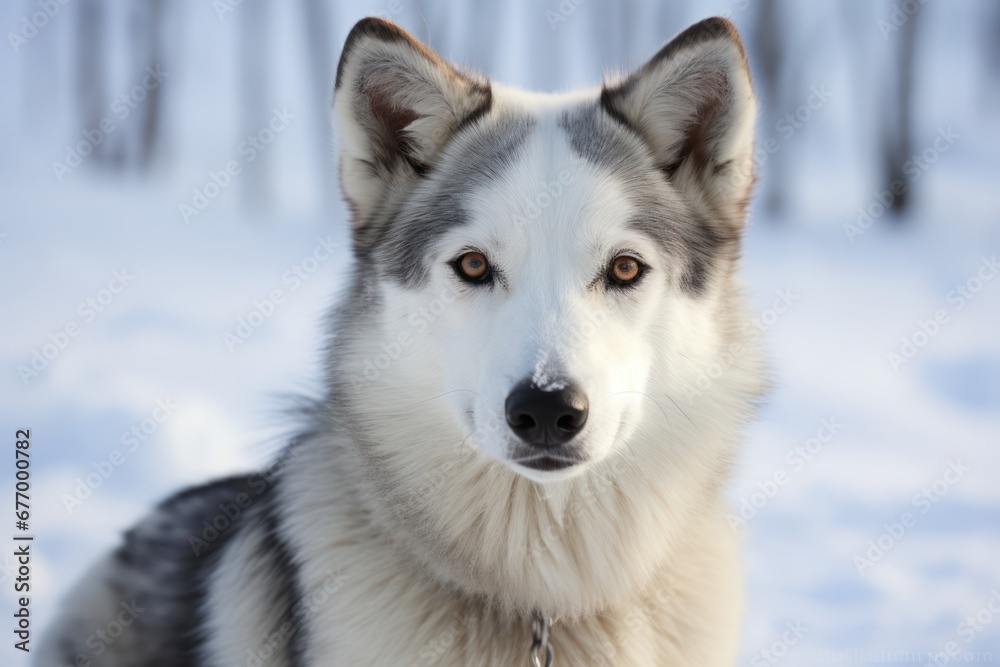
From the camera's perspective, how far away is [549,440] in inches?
81.6

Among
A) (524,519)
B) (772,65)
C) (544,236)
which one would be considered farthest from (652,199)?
(772,65)

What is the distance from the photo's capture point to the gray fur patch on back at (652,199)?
8.35 ft

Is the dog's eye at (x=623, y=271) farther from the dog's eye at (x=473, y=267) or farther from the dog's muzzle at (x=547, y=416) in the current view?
the dog's muzzle at (x=547, y=416)

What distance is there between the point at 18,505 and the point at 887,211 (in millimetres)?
9293

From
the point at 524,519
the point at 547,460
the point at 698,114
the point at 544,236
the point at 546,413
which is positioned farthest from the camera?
the point at 698,114

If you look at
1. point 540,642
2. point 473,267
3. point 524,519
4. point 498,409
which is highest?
point 473,267

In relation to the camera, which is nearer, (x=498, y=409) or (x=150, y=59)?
(x=498, y=409)

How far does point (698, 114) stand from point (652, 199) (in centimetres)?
39

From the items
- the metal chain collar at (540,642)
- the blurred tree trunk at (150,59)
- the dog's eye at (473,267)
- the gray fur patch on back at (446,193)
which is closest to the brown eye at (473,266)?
the dog's eye at (473,267)

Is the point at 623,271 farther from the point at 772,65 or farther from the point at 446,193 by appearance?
the point at 772,65

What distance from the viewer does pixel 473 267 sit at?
2.41m

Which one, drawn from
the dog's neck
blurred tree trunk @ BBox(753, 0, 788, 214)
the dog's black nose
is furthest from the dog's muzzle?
blurred tree trunk @ BBox(753, 0, 788, 214)

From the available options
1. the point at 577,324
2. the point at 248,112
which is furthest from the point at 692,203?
the point at 248,112

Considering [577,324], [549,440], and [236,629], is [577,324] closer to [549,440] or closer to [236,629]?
[549,440]
